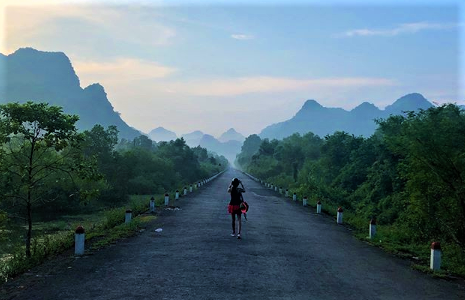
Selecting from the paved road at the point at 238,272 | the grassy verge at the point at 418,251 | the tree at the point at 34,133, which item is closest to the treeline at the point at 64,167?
the tree at the point at 34,133

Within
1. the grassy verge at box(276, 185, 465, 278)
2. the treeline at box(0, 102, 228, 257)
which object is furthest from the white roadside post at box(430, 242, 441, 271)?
the treeline at box(0, 102, 228, 257)

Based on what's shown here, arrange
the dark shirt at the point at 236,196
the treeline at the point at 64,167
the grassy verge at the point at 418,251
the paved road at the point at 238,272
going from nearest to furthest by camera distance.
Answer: the paved road at the point at 238,272, the grassy verge at the point at 418,251, the treeline at the point at 64,167, the dark shirt at the point at 236,196

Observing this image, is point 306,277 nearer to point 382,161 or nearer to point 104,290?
point 104,290

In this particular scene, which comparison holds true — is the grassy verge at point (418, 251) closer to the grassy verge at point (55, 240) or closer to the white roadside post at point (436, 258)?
the white roadside post at point (436, 258)

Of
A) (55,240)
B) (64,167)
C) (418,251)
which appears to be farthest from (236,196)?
(64,167)

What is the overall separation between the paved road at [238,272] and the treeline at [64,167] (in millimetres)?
3078

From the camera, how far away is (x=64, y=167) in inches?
1029

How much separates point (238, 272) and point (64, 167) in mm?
20793

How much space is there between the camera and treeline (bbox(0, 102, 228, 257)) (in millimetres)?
11398

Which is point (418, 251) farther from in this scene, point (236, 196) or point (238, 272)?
point (238, 272)

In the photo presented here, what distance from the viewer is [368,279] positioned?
346 inches

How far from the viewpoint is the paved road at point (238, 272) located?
24.3 feet

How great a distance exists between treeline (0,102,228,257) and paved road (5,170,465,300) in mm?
3078

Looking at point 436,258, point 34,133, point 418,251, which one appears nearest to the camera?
point 436,258
